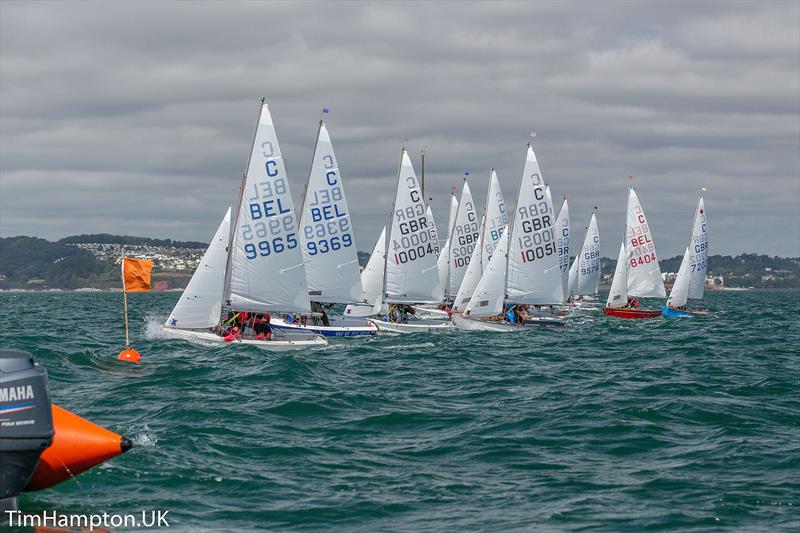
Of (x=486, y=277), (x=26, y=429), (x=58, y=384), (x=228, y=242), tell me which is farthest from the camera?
(x=486, y=277)

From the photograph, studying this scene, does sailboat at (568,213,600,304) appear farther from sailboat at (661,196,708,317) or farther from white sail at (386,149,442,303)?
white sail at (386,149,442,303)

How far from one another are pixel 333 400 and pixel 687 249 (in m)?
54.8

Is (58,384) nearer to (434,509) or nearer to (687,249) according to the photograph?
(434,509)

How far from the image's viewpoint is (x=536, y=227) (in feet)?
155

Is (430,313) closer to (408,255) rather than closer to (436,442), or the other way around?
(408,255)

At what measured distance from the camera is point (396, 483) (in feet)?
44.0

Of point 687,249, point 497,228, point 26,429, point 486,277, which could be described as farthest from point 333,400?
point 687,249

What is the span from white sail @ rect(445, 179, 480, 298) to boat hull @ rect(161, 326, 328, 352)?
29.1 metres

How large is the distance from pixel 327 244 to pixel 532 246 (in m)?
11.5

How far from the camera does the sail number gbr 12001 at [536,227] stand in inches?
1853

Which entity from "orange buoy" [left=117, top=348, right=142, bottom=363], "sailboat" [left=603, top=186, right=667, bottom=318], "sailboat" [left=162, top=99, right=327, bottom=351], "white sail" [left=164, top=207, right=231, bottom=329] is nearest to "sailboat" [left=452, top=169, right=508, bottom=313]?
"sailboat" [left=603, top=186, right=667, bottom=318]

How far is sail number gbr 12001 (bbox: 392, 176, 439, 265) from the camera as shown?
4709 cm
